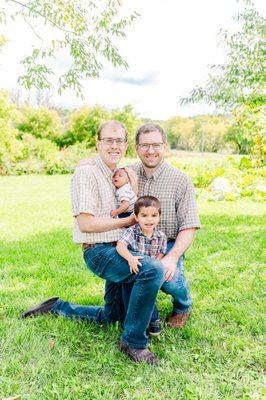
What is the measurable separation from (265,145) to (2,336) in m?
10.0

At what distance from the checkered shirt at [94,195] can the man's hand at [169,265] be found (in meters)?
0.37

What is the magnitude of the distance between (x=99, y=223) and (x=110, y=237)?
8.5 inches

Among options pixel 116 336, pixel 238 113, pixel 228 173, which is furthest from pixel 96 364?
pixel 228 173

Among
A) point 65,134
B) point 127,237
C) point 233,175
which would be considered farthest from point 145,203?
point 65,134

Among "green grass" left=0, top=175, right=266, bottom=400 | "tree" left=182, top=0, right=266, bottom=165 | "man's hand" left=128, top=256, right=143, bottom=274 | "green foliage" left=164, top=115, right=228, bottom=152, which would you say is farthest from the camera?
"green foliage" left=164, top=115, right=228, bottom=152

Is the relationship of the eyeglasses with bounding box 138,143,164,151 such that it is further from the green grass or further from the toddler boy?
the green grass

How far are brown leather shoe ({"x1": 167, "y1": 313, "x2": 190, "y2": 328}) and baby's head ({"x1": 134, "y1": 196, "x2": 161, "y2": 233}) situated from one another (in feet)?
2.96

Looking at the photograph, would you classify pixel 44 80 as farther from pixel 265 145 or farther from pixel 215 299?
pixel 265 145

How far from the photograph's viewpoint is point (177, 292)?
335 cm

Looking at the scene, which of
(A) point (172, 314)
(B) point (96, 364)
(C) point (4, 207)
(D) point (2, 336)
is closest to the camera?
(B) point (96, 364)

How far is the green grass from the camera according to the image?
2635 mm

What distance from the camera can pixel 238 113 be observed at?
822cm

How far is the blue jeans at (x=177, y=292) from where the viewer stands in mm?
3189

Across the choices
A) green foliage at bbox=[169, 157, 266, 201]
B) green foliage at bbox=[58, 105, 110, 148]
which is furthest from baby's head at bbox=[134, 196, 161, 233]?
green foliage at bbox=[58, 105, 110, 148]
